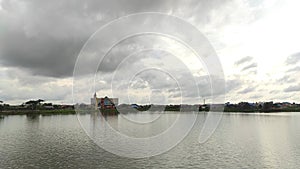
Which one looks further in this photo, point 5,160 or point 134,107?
point 134,107

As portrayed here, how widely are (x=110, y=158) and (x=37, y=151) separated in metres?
8.15

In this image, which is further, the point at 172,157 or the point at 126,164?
the point at 172,157

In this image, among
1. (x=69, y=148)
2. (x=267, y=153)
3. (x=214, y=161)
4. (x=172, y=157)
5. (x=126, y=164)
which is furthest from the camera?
(x=69, y=148)

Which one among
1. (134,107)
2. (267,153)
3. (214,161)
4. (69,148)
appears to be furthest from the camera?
(134,107)

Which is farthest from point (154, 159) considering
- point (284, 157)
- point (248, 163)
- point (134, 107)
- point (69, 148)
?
point (134, 107)

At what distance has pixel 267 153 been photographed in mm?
25344

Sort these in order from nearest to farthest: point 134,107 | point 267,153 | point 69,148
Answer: point 267,153, point 69,148, point 134,107

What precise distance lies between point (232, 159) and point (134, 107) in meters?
111

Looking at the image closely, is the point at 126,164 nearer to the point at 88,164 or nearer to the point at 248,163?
the point at 88,164

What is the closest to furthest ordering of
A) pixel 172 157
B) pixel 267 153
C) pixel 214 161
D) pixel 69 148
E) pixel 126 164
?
pixel 126 164 < pixel 214 161 < pixel 172 157 < pixel 267 153 < pixel 69 148

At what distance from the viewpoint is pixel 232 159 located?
74.6 ft

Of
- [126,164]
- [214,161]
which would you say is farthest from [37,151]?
[214,161]

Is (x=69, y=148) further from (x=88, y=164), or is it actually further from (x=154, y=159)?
(x=154, y=159)

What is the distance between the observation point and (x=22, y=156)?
76.8ft
